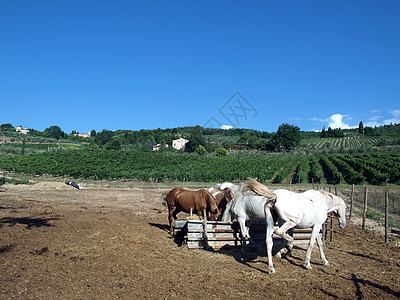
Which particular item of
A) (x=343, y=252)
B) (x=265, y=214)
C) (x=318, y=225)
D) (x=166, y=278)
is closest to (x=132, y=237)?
(x=166, y=278)

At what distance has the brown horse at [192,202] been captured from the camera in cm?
880

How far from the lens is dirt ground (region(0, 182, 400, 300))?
5047 millimetres

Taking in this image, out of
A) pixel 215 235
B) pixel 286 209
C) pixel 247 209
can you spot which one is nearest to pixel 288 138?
pixel 215 235

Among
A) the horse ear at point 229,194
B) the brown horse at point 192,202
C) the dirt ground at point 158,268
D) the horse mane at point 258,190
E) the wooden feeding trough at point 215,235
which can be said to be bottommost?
the dirt ground at point 158,268

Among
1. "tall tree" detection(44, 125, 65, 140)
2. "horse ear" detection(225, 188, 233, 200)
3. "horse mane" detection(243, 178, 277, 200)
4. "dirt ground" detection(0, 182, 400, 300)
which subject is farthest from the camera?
"tall tree" detection(44, 125, 65, 140)

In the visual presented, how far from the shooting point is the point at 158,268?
6.18 meters

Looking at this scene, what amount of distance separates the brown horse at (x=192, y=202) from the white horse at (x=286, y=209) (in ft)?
4.01

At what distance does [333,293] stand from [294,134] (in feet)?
255

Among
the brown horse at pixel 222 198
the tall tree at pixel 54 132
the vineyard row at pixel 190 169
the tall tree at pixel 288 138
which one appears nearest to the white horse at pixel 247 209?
the brown horse at pixel 222 198

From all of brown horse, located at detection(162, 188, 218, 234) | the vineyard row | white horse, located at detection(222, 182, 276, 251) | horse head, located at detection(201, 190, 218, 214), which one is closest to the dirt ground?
white horse, located at detection(222, 182, 276, 251)

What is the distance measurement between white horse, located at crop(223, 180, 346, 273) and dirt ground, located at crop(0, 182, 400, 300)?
67cm

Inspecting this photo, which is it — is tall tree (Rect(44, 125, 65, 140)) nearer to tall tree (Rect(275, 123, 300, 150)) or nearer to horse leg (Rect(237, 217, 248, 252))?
tall tree (Rect(275, 123, 300, 150))

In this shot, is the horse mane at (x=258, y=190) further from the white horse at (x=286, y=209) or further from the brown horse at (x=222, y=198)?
the brown horse at (x=222, y=198)

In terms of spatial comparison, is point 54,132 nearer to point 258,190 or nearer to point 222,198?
point 222,198
